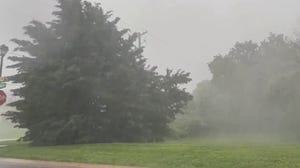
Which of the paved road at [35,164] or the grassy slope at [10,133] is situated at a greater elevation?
the grassy slope at [10,133]

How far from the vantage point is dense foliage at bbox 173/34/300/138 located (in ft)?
125

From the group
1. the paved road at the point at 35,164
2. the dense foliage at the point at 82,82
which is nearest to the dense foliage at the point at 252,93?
the dense foliage at the point at 82,82

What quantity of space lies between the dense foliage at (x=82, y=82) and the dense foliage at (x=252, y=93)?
15.5m

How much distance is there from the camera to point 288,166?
1276 centimetres

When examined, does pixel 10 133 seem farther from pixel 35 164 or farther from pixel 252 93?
pixel 35 164

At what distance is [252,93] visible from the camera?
46875 millimetres

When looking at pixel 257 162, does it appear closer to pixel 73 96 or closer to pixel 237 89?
pixel 73 96

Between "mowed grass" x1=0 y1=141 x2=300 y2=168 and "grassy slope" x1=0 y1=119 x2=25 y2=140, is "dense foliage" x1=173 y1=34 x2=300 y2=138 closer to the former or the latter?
"grassy slope" x1=0 y1=119 x2=25 y2=140

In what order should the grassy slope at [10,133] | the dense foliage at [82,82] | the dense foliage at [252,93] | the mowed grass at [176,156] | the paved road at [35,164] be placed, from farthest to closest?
the grassy slope at [10,133], the dense foliage at [252,93], the dense foliage at [82,82], the paved road at [35,164], the mowed grass at [176,156]

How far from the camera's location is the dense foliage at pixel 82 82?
2341 cm

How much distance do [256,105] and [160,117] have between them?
2148cm

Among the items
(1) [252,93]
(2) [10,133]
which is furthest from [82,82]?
(2) [10,133]

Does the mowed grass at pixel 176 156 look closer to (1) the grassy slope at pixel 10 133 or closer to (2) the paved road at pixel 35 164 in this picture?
(2) the paved road at pixel 35 164

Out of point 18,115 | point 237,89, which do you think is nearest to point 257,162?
point 18,115
